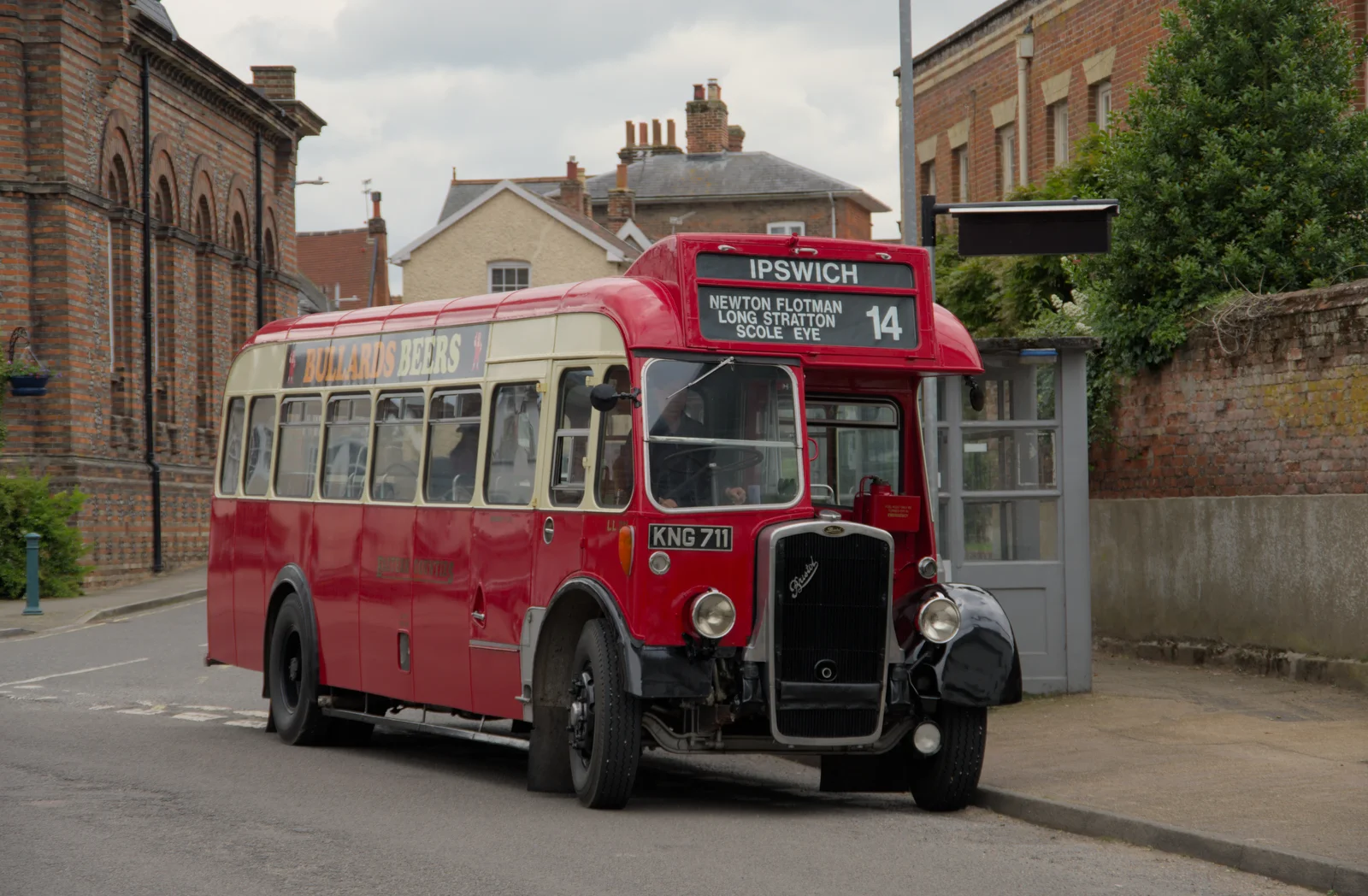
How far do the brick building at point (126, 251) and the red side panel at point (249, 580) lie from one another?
54.1ft

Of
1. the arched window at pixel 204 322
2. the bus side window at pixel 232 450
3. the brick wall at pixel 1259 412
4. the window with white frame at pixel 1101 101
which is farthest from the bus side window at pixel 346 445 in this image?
the arched window at pixel 204 322

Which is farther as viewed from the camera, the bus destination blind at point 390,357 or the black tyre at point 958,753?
the bus destination blind at point 390,357

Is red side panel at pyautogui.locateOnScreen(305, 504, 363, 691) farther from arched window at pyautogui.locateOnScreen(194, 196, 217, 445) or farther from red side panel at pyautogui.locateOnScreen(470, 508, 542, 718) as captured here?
arched window at pyautogui.locateOnScreen(194, 196, 217, 445)

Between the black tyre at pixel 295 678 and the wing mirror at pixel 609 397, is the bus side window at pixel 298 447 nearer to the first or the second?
the black tyre at pixel 295 678

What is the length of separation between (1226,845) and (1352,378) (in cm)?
669

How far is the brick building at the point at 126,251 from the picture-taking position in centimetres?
3072

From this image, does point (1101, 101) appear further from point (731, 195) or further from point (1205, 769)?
point (731, 195)

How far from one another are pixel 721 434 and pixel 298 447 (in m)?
5.24

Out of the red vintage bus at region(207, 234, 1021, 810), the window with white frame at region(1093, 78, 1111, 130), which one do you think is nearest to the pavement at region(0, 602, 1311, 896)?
the red vintage bus at region(207, 234, 1021, 810)

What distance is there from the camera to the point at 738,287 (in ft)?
34.3

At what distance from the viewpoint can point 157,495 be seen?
114ft

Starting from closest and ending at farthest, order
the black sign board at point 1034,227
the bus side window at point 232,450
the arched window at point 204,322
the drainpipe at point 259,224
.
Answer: the black sign board at point 1034,227 < the bus side window at point 232,450 < the arched window at point 204,322 < the drainpipe at point 259,224

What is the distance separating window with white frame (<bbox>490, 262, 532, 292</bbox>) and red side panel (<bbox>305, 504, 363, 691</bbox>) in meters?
51.9

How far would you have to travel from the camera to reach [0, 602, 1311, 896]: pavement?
8.27m
